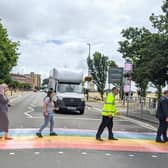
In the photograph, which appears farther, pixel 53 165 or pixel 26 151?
pixel 26 151

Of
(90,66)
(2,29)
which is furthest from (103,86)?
(2,29)

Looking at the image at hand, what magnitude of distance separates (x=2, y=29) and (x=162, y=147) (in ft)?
110

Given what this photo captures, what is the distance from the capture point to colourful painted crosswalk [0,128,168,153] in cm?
1374

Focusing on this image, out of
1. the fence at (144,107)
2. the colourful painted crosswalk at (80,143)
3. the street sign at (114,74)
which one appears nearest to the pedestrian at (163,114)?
Result: the colourful painted crosswalk at (80,143)

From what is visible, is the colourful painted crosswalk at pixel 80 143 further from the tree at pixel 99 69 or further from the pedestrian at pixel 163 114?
the tree at pixel 99 69

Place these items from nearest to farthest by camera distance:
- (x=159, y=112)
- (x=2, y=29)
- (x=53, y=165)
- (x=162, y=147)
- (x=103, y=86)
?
1. (x=53, y=165)
2. (x=162, y=147)
3. (x=159, y=112)
4. (x=2, y=29)
5. (x=103, y=86)

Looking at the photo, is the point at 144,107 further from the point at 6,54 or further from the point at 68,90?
the point at 6,54

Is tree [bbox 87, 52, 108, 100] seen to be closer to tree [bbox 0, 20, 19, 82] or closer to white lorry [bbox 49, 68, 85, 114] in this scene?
tree [bbox 0, 20, 19, 82]

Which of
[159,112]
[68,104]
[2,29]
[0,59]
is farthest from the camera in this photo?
[2,29]

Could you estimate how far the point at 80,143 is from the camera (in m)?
14.7

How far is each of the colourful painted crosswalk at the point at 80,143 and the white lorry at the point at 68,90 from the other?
587 inches

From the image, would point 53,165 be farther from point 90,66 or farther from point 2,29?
point 90,66

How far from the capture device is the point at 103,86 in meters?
78.4

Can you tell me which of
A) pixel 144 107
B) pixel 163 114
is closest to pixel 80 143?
pixel 163 114
